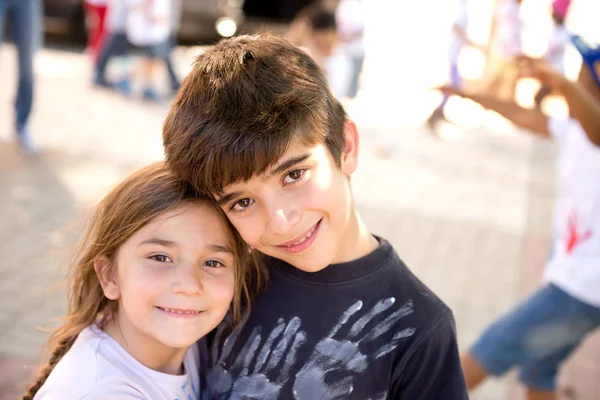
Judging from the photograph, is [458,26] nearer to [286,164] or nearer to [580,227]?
[580,227]

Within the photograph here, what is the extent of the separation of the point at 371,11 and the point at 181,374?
1196 centimetres

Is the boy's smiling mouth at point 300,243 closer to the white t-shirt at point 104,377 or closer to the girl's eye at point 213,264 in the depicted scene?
the girl's eye at point 213,264

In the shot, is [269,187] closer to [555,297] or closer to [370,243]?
[370,243]

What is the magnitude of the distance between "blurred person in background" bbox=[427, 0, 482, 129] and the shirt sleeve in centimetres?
646

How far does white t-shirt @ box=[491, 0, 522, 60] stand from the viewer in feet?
26.7

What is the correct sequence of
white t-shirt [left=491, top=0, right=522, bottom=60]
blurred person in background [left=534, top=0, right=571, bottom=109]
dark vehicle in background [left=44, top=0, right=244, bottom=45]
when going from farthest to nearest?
dark vehicle in background [left=44, top=0, right=244, bottom=45] → white t-shirt [left=491, top=0, right=522, bottom=60] → blurred person in background [left=534, top=0, right=571, bottom=109]

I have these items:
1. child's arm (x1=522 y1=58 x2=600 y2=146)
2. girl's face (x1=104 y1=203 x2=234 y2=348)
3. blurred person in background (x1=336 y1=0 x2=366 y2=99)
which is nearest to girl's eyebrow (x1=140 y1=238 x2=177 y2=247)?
girl's face (x1=104 y1=203 x2=234 y2=348)

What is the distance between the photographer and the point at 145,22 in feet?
24.6

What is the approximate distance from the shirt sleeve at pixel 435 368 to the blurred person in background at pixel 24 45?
4705 mm

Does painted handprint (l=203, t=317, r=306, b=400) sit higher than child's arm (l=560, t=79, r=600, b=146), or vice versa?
child's arm (l=560, t=79, r=600, b=146)

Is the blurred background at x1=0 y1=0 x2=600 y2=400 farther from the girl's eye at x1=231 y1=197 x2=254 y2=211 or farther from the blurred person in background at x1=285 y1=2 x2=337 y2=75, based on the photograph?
the girl's eye at x1=231 y1=197 x2=254 y2=211

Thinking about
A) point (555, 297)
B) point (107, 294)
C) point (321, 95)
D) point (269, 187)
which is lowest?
point (555, 297)

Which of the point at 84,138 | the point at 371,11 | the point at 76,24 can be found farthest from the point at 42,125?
the point at 371,11

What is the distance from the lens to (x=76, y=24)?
9.72 meters
